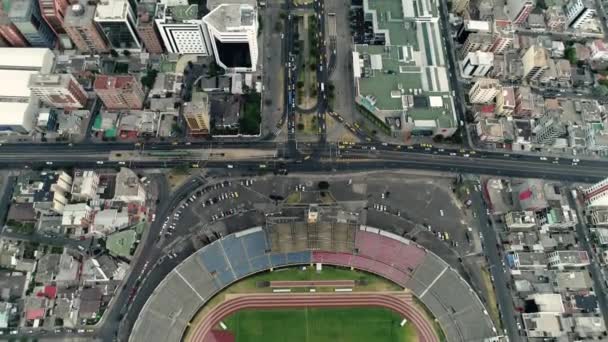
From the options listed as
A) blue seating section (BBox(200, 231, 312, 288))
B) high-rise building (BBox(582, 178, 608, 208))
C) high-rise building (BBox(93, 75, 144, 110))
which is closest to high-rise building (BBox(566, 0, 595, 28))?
high-rise building (BBox(582, 178, 608, 208))

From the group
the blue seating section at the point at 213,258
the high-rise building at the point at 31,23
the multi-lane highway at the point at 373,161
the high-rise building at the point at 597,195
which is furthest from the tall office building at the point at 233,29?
the high-rise building at the point at 597,195

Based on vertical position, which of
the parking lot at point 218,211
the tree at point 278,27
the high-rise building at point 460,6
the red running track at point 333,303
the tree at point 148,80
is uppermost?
the high-rise building at point 460,6

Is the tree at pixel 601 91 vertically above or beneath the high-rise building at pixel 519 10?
beneath

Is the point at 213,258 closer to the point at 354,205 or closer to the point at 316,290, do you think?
the point at 316,290

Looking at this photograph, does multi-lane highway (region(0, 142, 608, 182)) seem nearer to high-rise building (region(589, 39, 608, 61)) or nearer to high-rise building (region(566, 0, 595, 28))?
high-rise building (region(589, 39, 608, 61))

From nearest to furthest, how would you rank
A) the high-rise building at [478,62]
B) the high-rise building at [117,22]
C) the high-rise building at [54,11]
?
the high-rise building at [54,11] < the high-rise building at [117,22] < the high-rise building at [478,62]

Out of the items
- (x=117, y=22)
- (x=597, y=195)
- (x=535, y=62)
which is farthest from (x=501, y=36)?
(x=117, y=22)

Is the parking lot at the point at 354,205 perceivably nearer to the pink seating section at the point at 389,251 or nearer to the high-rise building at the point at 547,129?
the pink seating section at the point at 389,251
